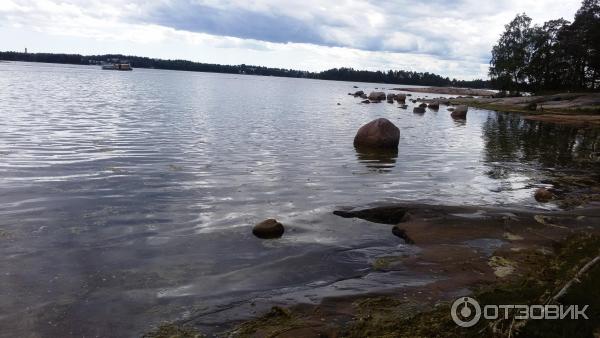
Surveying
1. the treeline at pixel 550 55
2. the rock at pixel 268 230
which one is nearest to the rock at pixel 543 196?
the rock at pixel 268 230

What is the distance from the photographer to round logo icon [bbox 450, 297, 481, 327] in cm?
513

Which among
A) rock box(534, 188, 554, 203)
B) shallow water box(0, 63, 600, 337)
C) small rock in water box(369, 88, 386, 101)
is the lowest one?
shallow water box(0, 63, 600, 337)

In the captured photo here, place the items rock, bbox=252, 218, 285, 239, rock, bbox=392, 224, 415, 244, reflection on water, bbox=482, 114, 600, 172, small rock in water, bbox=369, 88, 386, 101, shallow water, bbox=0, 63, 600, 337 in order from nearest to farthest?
shallow water, bbox=0, 63, 600, 337, rock, bbox=392, 224, 415, 244, rock, bbox=252, 218, 285, 239, reflection on water, bbox=482, 114, 600, 172, small rock in water, bbox=369, 88, 386, 101

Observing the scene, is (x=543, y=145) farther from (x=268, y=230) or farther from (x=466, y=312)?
(x=466, y=312)

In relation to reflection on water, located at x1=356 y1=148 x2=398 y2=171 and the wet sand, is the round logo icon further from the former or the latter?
reflection on water, located at x1=356 y1=148 x2=398 y2=171

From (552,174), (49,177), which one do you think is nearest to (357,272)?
(49,177)

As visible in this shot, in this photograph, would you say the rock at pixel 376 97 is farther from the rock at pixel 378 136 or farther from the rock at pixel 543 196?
the rock at pixel 543 196

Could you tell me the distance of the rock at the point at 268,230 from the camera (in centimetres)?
970

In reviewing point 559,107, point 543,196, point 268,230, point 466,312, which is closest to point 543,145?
point 543,196

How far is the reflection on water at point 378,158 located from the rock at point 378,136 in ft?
1.40

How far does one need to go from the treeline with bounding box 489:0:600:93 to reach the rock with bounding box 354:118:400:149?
59.4 metres

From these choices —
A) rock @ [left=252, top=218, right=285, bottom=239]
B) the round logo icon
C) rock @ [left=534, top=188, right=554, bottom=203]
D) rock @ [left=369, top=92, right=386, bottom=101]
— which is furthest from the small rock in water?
the round logo icon

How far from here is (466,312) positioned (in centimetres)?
545

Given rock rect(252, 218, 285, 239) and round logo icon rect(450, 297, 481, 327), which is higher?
round logo icon rect(450, 297, 481, 327)
